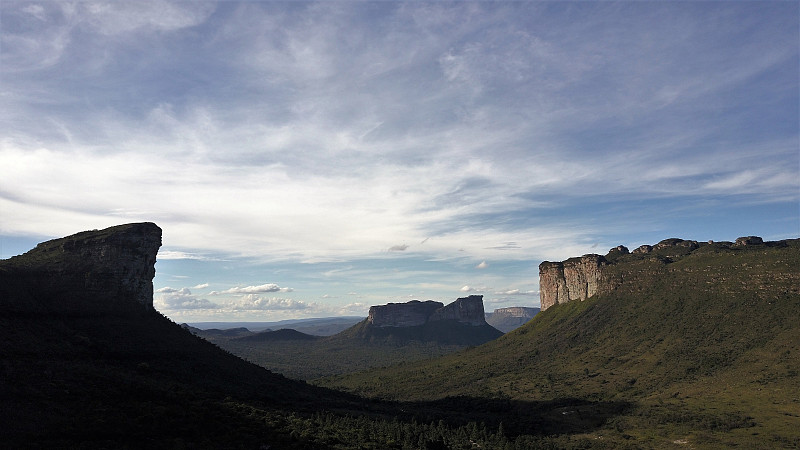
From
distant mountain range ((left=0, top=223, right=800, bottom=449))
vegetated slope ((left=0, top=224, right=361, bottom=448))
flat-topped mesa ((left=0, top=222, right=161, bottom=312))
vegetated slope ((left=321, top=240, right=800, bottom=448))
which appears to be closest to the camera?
vegetated slope ((left=0, top=224, right=361, bottom=448))

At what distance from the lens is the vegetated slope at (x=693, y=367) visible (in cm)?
9875

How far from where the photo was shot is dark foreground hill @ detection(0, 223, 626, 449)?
50.0m

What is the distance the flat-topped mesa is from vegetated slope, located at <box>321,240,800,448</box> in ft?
326

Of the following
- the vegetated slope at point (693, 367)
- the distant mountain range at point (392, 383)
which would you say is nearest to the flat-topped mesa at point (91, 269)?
the distant mountain range at point (392, 383)

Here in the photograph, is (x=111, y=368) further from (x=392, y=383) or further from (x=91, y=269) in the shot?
(x=392, y=383)

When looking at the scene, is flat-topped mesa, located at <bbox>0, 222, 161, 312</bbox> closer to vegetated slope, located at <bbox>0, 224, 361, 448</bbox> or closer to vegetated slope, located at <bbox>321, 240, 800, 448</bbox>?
vegetated slope, located at <bbox>0, 224, 361, 448</bbox>

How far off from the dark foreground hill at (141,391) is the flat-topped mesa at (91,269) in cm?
36

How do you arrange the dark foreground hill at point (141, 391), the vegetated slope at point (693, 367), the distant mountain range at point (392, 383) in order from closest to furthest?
the dark foreground hill at point (141, 391)
the distant mountain range at point (392, 383)
the vegetated slope at point (693, 367)

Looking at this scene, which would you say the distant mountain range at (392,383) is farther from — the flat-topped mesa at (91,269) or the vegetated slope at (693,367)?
the vegetated slope at (693,367)

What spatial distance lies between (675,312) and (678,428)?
305ft

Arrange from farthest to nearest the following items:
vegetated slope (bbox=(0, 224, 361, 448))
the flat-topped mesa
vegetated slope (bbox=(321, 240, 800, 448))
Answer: the flat-topped mesa → vegetated slope (bbox=(321, 240, 800, 448)) → vegetated slope (bbox=(0, 224, 361, 448))

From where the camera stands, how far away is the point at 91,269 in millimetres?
117312

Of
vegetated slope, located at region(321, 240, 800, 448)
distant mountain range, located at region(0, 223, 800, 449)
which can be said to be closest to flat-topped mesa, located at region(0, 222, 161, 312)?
distant mountain range, located at region(0, 223, 800, 449)

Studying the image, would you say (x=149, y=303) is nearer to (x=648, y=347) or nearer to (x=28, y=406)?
(x=28, y=406)
